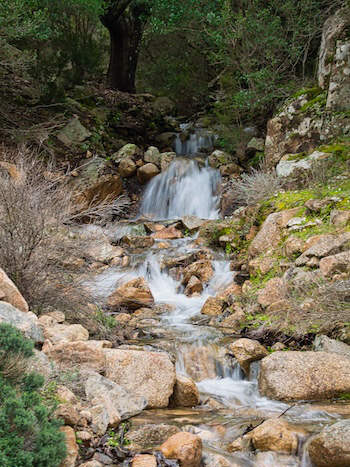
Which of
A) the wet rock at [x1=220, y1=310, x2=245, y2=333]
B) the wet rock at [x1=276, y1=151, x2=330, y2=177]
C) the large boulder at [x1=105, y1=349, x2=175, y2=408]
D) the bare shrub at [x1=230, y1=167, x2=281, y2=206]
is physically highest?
the wet rock at [x1=276, y1=151, x2=330, y2=177]

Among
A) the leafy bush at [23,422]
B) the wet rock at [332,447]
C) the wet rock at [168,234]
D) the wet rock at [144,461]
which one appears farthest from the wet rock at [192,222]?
the leafy bush at [23,422]

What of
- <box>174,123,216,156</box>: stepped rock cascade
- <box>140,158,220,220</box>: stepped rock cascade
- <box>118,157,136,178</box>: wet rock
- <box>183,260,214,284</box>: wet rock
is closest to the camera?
<box>183,260,214,284</box>: wet rock

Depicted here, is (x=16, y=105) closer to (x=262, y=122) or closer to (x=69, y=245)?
(x=262, y=122)

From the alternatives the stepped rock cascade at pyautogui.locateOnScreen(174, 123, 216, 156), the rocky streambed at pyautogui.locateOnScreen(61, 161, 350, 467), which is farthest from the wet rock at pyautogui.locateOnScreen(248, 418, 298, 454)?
the stepped rock cascade at pyautogui.locateOnScreen(174, 123, 216, 156)

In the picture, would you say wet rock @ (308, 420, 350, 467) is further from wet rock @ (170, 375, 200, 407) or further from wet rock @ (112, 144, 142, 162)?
wet rock @ (112, 144, 142, 162)

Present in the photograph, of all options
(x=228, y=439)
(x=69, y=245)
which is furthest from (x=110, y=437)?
(x=69, y=245)

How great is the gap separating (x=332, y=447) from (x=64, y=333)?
8.48ft

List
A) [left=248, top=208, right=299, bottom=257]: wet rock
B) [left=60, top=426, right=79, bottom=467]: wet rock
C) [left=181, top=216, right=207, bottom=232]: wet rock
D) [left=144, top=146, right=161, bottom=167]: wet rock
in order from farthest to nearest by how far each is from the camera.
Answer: [left=144, top=146, right=161, bottom=167]: wet rock, [left=181, top=216, right=207, bottom=232]: wet rock, [left=248, top=208, right=299, bottom=257]: wet rock, [left=60, top=426, right=79, bottom=467]: wet rock

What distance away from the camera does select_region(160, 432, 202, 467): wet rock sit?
278 cm

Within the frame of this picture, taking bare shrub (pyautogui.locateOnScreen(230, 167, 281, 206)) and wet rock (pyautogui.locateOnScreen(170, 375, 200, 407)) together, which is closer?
wet rock (pyautogui.locateOnScreen(170, 375, 200, 407))

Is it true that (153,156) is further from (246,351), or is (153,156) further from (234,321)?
(246,351)

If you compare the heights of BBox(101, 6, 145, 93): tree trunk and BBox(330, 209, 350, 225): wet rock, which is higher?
BBox(101, 6, 145, 93): tree trunk

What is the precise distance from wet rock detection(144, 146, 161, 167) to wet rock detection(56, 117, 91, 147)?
1.81 m

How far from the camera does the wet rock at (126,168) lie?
12539mm
